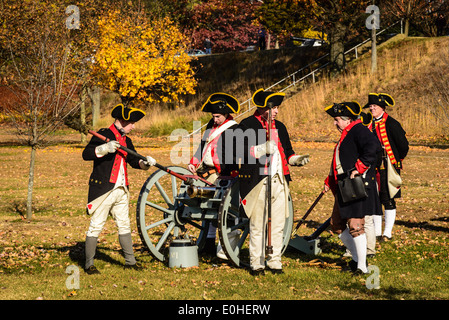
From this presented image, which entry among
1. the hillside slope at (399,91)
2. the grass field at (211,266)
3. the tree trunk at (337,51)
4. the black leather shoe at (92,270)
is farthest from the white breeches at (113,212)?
the tree trunk at (337,51)

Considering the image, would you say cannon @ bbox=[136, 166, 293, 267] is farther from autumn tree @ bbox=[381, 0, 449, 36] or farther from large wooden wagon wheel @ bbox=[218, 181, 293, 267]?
autumn tree @ bbox=[381, 0, 449, 36]

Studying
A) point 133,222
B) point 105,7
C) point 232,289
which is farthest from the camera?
point 105,7

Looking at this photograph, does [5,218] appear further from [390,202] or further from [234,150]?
[390,202]

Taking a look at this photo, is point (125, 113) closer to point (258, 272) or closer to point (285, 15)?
point (258, 272)

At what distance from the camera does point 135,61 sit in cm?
2614

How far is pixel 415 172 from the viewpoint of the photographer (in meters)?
18.9

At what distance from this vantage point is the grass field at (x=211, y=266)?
23.1ft

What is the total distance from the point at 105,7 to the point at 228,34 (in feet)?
69.4

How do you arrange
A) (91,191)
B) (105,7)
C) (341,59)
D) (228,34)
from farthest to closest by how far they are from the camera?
(228,34)
(341,59)
(105,7)
(91,191)

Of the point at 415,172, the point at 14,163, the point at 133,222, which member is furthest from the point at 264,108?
the point at 14,163

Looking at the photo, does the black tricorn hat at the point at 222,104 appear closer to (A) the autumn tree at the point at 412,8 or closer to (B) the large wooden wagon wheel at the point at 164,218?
(B) the large wooden wagon wheel at the point at 164,218

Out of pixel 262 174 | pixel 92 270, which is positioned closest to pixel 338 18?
pixel 262 174

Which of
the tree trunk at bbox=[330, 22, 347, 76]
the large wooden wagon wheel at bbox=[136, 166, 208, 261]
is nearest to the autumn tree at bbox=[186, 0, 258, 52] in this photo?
the tree trunk at bbox=[330, 22, 347, 76]

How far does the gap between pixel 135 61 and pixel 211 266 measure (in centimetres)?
1869
